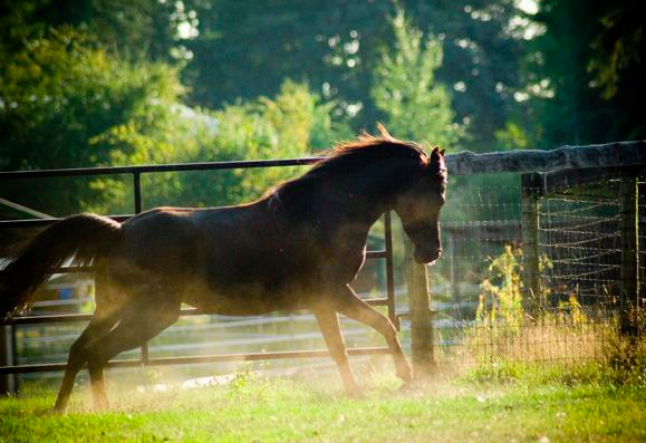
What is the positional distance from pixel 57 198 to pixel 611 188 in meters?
17.4

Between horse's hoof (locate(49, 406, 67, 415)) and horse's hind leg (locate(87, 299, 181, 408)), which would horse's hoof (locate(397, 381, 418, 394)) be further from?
horse's hoof (locate(49, 406, 67, 415))

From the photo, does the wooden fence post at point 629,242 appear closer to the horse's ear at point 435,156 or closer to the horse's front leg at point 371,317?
the horse's ear at point 435,156

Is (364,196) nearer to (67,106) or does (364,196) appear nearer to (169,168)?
(169,168)

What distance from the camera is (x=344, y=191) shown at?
7.57m

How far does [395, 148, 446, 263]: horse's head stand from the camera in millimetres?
7570

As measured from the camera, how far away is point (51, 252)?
23.7ft

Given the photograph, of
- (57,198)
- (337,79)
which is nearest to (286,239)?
(57,198)

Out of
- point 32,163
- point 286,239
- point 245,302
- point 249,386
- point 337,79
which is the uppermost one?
point 337,79

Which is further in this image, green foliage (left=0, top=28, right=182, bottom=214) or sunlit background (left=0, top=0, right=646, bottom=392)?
green foliage (left=0, top=28, right=182, bottom=214)

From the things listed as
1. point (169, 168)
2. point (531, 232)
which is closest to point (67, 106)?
point (169, 168)

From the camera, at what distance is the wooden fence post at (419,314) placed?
27.3 ft

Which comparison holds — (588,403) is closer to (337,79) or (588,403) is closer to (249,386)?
(249,386)

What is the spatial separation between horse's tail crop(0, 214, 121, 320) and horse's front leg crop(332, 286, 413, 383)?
1890mm

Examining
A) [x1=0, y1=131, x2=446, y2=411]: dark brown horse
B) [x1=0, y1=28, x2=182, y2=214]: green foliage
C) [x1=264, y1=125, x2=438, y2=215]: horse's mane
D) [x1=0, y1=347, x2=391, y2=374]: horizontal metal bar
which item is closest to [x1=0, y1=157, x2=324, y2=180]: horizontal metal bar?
[x1=264, y1=125, x2=438, y2=215]: horse's mane
